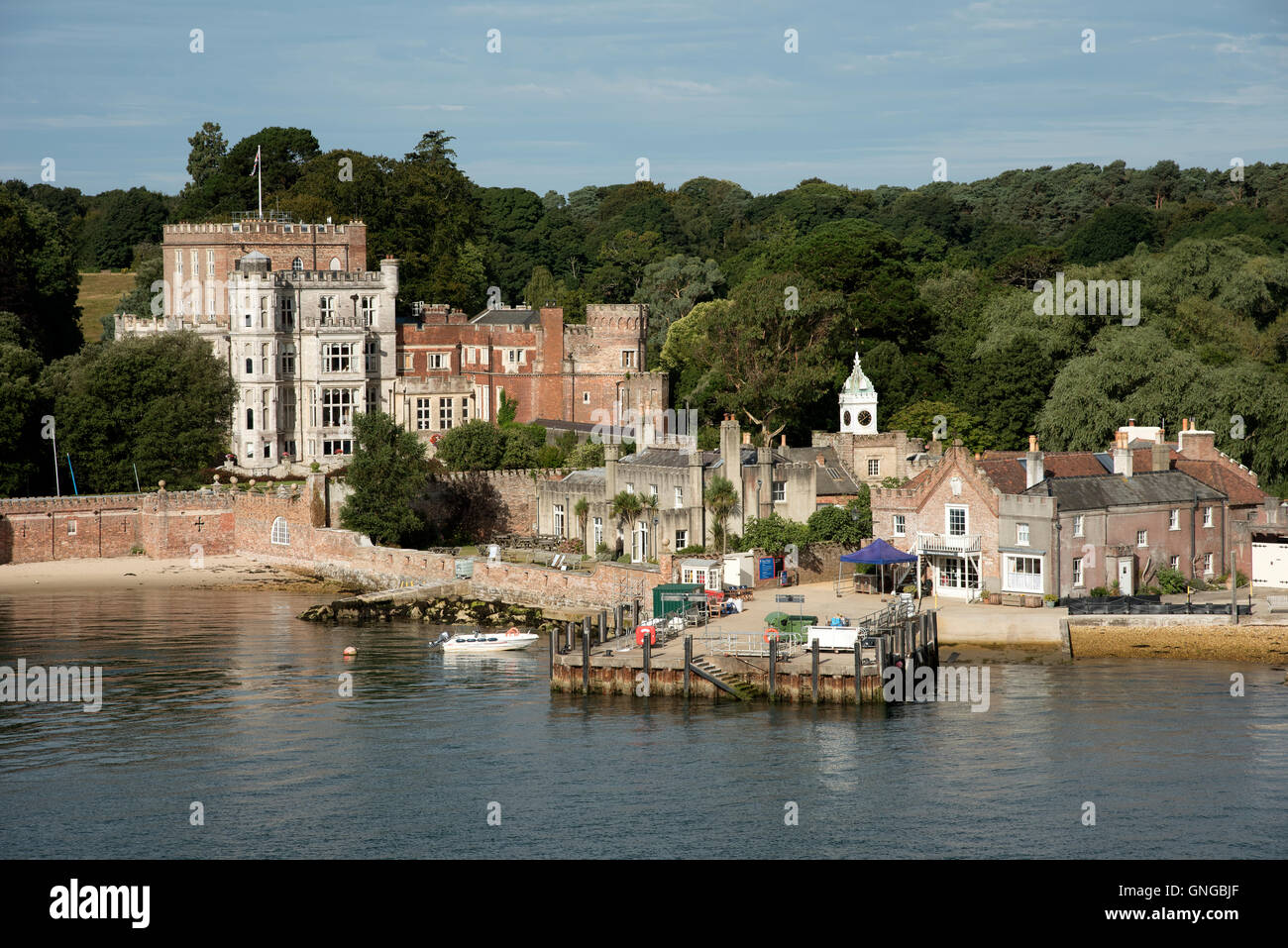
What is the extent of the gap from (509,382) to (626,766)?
48472 millimetres

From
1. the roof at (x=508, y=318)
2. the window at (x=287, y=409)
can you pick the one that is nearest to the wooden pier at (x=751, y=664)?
the window at (x=287, y=409)

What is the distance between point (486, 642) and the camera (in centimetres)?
5272

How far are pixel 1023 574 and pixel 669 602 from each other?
10572 mm

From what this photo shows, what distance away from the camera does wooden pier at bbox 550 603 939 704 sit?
43.6 metres

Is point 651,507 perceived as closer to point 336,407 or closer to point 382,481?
point 382,481

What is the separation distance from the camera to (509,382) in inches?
3351

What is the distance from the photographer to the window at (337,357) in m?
80.6

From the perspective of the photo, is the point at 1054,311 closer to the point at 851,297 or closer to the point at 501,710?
the point at 851,297

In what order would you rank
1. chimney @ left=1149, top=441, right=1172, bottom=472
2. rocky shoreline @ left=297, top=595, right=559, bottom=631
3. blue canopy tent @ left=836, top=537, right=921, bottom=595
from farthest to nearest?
rocky shoreline @ left=297, top=595, right=559, bottom=631
chimney @ left=1149, top=441, right=1172, bottom=472
blue canopy tent @ left=836, top=537, right=921, bottom=595

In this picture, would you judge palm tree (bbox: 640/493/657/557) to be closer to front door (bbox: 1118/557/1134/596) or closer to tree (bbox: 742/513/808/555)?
tree (bbox: 742/513/808/555)

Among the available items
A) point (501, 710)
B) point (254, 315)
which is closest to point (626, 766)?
point (501, 710)

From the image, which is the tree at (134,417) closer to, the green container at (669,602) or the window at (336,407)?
the window at (336,407)

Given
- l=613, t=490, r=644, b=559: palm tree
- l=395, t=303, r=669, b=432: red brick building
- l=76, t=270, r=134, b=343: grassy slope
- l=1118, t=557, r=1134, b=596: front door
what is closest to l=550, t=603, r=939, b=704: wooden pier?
l=1118, t=557, r=1134, b=596: front door

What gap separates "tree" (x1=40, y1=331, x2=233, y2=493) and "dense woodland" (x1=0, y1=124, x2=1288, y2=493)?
134mm
